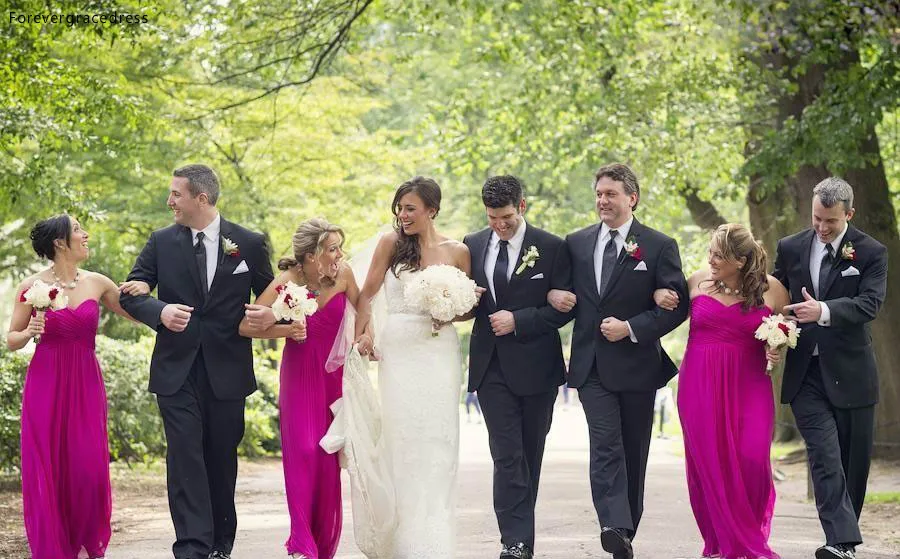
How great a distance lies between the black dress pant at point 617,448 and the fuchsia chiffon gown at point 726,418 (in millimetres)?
310

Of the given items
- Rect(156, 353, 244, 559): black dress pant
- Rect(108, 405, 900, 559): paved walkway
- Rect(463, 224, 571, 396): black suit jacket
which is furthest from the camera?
Rect(108, 405, 900, 559): paved walkway

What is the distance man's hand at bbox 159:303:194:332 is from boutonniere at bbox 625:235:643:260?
2921mm

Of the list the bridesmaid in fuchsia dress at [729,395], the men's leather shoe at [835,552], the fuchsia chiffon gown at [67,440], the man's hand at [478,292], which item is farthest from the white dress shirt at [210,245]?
the men's leather shoe at [835,552]

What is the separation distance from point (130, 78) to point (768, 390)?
1379 centimetres

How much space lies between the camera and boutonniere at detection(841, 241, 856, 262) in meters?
9.26

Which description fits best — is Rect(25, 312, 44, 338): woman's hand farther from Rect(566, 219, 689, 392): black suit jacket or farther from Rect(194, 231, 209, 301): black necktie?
Rect(566, 219, 689, 392): black suit jacket

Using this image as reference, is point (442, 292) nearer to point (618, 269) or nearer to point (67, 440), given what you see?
point (618, 269)

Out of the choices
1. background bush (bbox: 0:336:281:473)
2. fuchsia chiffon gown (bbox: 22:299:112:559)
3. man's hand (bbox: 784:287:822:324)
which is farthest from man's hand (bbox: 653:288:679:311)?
background bush (bbox: 0:336:281:473)

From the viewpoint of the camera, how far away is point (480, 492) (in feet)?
54.7

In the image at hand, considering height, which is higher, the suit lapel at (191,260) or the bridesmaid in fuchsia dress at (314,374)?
the suit lapel at (191,260)

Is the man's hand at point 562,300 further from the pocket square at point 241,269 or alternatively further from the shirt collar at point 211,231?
the shirt collar at point 211,231

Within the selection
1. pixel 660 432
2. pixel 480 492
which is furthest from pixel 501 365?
pixel 660 432

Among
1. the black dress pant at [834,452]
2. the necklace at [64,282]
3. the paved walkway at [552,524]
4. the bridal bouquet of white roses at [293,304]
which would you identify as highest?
the necklace at [64,282]

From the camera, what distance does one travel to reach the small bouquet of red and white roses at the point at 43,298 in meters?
9.00
